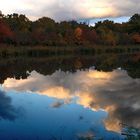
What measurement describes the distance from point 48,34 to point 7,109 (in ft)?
229

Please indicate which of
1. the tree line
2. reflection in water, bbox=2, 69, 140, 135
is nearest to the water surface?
reflection in water, bbox=2, 69, 140, 135

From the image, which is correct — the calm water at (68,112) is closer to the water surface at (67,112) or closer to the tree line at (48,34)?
the water surface at (67,112)

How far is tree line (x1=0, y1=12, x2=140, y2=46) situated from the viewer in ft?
261

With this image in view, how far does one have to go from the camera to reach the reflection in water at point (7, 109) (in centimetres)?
1785

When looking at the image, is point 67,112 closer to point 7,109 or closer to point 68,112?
point 68,112

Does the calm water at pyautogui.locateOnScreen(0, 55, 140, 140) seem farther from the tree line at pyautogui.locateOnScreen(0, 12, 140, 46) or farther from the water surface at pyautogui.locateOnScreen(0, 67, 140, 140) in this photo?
the tree line at pyautogui.locateOnScreen(0, 12, 140, 46)

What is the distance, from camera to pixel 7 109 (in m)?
19.8

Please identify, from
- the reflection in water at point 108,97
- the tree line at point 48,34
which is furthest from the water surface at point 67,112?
the tree line at point 48,34

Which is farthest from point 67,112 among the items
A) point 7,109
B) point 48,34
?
point 48,34

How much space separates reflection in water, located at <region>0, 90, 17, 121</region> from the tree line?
5473 centimetres

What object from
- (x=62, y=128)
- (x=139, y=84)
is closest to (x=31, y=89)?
(x=139, y=84)

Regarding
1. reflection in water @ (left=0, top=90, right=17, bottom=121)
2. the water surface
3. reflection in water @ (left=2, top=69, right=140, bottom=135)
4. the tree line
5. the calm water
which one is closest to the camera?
the calm water

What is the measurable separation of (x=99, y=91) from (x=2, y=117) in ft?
33.3

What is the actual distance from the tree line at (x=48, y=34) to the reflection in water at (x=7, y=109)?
180ft
